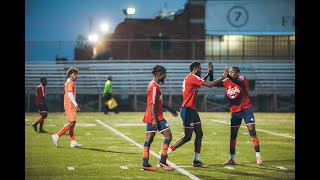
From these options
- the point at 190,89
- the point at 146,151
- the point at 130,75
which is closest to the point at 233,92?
the point at 190,89

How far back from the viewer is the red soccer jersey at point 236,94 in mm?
13195

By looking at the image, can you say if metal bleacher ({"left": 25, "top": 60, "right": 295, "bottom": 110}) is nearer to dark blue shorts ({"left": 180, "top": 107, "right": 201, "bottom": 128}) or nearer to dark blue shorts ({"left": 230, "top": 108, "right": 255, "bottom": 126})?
dark blue shorts ({"left": 230, "top": 108, "right": 255, "bottom": 126})

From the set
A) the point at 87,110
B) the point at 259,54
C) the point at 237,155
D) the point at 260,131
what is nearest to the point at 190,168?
the point at 237,155

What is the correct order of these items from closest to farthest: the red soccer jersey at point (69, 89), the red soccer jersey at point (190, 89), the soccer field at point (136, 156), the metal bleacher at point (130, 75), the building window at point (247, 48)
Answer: the soccer field at point (136, 156), the red soccer jersey at point (190, 89), the red soccer jersey at point (69, 89), the metal bleacher at point (130, 75), the building window at point (247, 48)

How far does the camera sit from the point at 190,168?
12570 millimetres

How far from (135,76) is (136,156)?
2373 cm

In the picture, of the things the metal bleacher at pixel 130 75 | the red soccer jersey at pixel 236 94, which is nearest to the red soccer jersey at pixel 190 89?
the red soccer jersey at pixel 236 94

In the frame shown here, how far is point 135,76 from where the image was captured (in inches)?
1503

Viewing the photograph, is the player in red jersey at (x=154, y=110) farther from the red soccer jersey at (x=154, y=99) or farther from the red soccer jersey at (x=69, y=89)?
the red soccer jersey at (x=69, y=89)

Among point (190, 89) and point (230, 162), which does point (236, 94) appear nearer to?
point (190, 89)

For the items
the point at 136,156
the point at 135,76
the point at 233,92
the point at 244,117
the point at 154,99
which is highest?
the point at 135,76

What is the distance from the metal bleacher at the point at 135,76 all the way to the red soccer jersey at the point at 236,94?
22415mm
